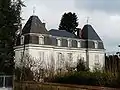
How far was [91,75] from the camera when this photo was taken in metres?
16.1

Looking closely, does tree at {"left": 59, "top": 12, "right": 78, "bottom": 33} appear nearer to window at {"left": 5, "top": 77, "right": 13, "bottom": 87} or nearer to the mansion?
the mansion

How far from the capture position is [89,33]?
6288cm

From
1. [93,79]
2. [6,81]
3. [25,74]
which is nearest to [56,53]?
[25,74]

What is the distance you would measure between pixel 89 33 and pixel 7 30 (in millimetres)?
28795

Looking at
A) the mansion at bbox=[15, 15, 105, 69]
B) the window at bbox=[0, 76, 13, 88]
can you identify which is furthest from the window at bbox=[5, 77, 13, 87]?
the mansion at bbox=[15, 15, 105, 69]

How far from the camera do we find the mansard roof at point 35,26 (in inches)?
2096

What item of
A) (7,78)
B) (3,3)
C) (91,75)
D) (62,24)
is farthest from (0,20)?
(62,24)

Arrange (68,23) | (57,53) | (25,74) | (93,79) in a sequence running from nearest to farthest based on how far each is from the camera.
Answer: (93,79) → (25,74) → (57,53) → (68,23)

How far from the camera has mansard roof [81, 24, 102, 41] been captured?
62.8 metres

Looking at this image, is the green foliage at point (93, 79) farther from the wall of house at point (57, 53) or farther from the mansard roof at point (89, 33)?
the mansard roof at point (89, 33)

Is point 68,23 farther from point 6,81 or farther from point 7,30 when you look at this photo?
point 6,81

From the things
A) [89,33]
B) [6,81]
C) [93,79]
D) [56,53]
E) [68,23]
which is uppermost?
[68,23]

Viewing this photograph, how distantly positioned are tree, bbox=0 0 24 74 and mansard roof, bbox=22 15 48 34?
13.5 meters

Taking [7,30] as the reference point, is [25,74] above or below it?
below
